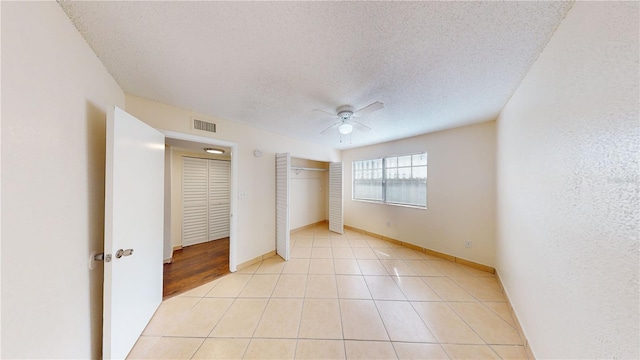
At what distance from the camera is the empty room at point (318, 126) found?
77cm

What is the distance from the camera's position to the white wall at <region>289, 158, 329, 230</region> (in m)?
4.70

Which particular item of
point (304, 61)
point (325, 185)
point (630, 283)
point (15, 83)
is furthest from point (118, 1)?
point (325, 185)

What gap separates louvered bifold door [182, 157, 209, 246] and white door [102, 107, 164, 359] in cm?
194

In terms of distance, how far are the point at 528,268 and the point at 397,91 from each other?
6.17 feet

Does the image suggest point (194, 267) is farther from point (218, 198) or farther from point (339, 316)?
point (339, 316)

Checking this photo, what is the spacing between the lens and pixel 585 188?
0.87m

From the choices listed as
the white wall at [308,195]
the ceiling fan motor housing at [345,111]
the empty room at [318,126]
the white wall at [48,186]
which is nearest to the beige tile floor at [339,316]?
the empty room at [318,126]

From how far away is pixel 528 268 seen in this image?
1459 mm

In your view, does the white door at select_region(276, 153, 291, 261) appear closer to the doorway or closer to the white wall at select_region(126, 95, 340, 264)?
the white wall at select_region(126, 95, 340, 264)

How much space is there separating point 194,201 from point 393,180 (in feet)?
14.0

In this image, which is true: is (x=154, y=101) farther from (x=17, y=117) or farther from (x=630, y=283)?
(x=630, y=283)

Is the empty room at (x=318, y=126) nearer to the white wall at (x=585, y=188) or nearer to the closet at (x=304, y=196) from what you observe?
the white wall at (x=585, y=188)

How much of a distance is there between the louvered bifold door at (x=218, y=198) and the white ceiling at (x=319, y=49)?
222cm

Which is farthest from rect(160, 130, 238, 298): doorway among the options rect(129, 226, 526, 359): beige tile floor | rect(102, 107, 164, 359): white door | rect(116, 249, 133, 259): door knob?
rect(116, 249, 133, 259): door knob
